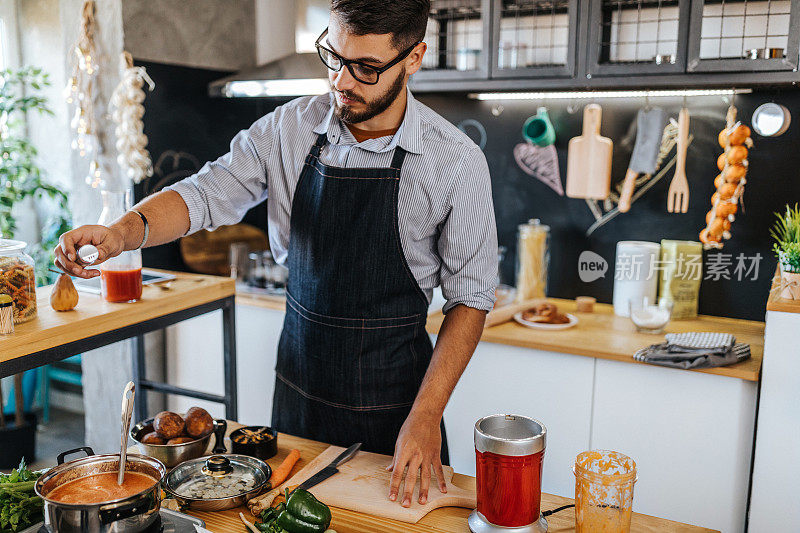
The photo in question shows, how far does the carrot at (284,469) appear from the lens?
4.39 feet

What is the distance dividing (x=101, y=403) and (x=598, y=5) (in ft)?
8.92

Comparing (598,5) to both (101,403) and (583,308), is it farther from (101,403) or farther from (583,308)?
(101,403)

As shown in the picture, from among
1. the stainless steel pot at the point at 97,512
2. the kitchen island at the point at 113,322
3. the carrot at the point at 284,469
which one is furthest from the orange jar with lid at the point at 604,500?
the kitchen island at the point at 113,322

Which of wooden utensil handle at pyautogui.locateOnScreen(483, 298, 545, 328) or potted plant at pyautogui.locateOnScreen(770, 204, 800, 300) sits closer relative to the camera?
potted plant at pyautogui.locateOnScreen(770, 204, 800, 300)

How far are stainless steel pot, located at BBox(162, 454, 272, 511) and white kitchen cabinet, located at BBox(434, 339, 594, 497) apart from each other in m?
1.41

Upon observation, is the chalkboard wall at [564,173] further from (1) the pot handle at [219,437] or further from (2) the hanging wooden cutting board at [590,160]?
(1) the pot handle at [219,437]

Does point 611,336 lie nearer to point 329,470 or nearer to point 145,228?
point 329,470

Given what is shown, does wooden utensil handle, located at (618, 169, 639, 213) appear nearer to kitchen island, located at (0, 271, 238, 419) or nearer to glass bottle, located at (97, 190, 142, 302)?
kitchen island, located at (0, 271, 238, 419)

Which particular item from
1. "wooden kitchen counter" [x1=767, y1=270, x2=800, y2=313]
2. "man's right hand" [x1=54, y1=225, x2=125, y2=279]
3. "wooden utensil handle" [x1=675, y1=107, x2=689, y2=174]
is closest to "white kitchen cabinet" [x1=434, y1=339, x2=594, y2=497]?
"wooden kitchen counter" [x1=767, y1=270, x2=800, y2=313]

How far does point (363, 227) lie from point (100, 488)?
831 mm

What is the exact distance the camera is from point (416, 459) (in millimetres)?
1311

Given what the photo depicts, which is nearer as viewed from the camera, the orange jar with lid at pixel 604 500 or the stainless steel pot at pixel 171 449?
the orange jar with lid at pixel 604 500

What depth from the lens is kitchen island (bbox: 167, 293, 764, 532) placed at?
89.7 inches

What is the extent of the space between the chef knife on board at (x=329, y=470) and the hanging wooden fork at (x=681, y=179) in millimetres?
1929
